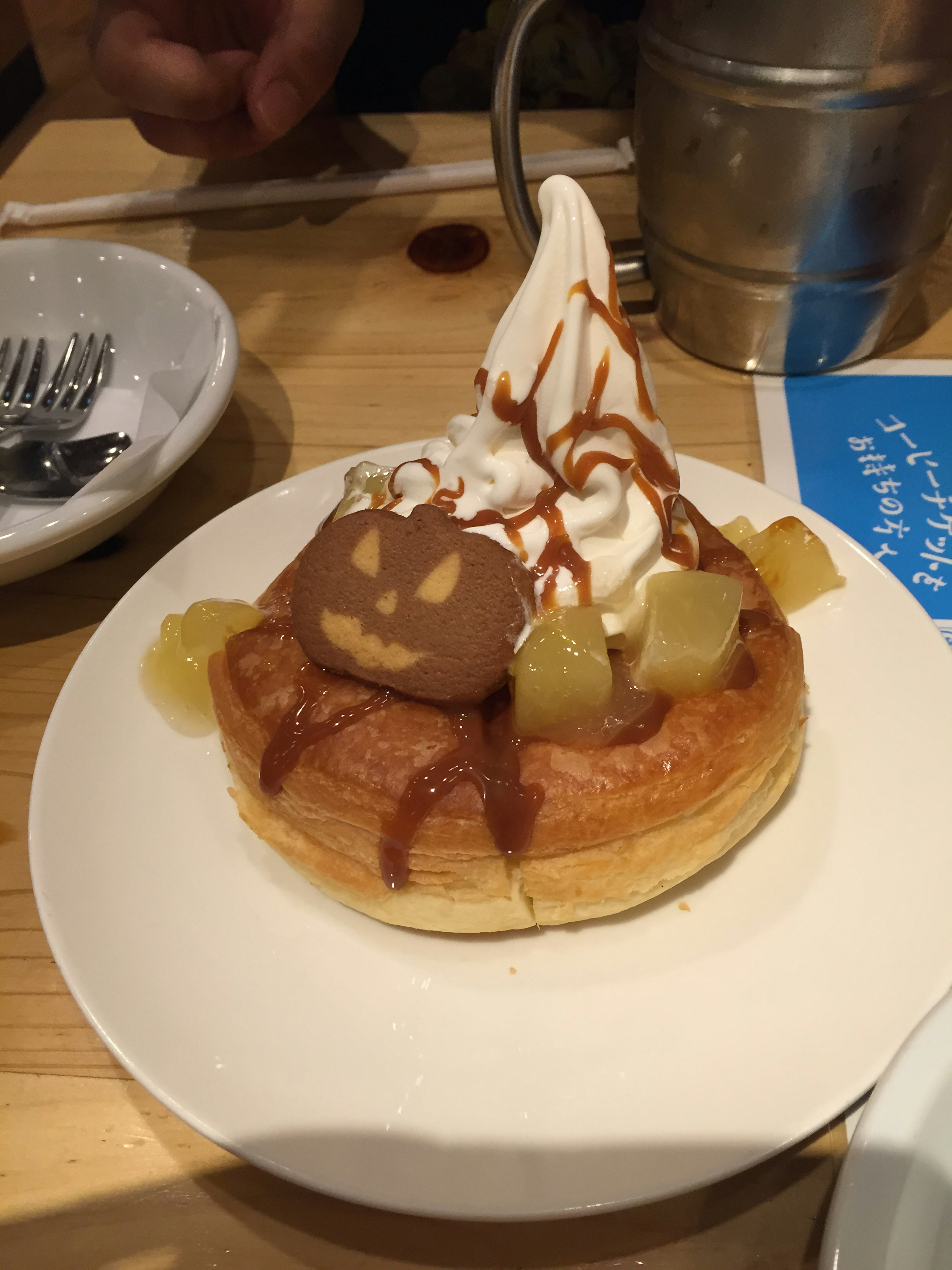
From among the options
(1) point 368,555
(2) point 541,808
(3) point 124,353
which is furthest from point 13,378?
(2) point 541,808

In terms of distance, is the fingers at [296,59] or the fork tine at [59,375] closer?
the fork tine at [59,375]

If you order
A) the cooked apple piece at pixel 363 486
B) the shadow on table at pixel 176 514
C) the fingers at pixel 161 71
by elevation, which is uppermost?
the fingers at pixel 161 71

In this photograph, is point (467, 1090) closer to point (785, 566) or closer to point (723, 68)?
point (785, 566)

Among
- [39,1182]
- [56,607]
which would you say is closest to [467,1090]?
[39,1182]

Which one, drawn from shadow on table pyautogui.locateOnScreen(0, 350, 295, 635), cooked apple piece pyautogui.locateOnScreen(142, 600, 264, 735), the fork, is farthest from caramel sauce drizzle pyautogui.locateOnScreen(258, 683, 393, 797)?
the fork

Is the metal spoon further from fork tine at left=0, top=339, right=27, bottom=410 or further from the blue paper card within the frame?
the blue paper card

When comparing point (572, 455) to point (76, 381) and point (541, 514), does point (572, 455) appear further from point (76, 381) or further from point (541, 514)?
point (76, 381)

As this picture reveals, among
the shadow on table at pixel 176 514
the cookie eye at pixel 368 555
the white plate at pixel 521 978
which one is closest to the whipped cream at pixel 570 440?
the cookie eye at pixel 368 555

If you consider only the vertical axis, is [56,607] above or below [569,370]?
below

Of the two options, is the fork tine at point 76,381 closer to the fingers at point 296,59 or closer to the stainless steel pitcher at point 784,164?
the fingers at point 296,59
